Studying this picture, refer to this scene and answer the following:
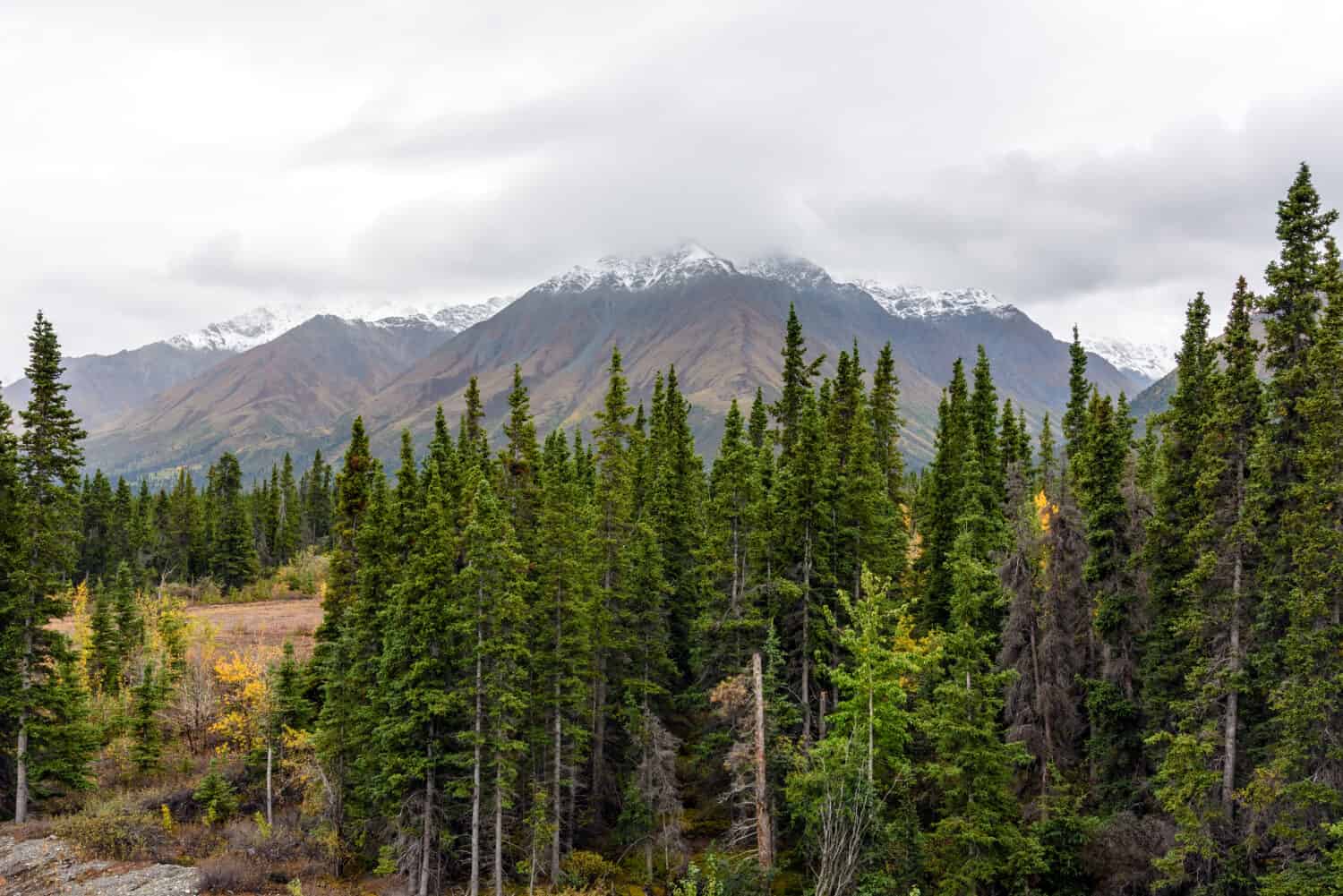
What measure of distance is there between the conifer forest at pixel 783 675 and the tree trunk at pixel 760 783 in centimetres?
14

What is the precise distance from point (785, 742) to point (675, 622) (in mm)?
13291

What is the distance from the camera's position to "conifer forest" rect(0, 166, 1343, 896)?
24031 millimetres

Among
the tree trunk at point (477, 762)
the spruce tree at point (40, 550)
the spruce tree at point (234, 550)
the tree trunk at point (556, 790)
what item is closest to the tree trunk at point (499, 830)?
the tree trunk at point (477, 762)

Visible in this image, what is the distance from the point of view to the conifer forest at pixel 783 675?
24031 millimetres

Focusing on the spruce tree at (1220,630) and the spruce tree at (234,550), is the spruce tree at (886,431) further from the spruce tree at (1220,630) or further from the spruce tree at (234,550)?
the spruce tree at (234,550)

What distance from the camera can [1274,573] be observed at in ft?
76.6

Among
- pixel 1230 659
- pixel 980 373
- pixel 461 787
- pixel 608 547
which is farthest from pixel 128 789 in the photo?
pixel 980 373

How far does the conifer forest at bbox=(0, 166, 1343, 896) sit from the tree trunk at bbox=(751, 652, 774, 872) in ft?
0.47

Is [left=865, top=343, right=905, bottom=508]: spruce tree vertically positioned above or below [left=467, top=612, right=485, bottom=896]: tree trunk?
above

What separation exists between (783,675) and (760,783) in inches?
272

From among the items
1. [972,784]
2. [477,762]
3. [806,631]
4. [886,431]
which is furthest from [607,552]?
[886,431]

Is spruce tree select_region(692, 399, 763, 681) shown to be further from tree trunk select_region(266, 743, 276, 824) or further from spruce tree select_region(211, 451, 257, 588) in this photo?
spruce tree select_region(211, 451, 257, 588)

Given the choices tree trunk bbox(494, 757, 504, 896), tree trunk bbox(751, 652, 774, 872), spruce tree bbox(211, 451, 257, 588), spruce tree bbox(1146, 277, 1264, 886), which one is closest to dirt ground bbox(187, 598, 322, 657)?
spruce tree bbox(211, 451, 257, 588)

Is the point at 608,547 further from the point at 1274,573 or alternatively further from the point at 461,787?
the point at 1274,573
